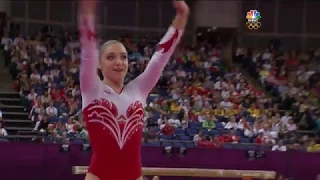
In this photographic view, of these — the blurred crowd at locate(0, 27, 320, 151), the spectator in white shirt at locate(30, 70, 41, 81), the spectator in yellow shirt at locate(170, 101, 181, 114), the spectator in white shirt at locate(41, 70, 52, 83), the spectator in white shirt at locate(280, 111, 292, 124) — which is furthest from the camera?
the spectator in white shirt at locate(41, 70, 52, 83)

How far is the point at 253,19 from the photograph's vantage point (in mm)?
24734

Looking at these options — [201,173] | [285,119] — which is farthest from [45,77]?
[201,173]

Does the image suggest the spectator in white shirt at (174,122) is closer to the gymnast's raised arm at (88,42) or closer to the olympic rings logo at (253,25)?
Answer: the olympic rings logo at (253,25)

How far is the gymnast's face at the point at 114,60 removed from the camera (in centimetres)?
351

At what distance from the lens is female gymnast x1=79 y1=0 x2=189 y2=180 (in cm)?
346

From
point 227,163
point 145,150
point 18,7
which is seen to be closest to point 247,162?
point 227,163

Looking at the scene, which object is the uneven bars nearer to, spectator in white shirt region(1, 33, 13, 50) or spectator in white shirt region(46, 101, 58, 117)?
spectator in white shirt region(46, 101, 58, 117)

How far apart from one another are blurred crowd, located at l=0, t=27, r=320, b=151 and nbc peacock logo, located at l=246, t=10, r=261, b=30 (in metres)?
2.16

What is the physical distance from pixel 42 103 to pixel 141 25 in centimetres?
949

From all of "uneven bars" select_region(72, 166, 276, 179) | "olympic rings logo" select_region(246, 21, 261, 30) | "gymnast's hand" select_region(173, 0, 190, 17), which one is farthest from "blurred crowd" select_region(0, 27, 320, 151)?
"gymnast's hand" select_region(173, 0, 190, 17)

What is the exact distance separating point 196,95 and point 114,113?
45.9ft

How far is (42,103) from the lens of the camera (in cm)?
1557

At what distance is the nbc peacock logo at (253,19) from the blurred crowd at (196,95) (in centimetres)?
216

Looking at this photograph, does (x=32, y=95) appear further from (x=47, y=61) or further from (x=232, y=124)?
(x=232, y=124)
